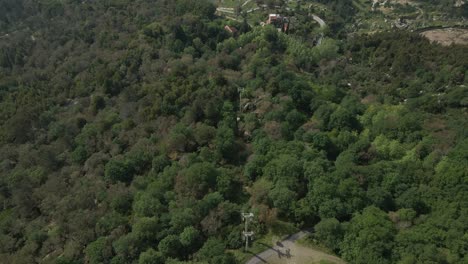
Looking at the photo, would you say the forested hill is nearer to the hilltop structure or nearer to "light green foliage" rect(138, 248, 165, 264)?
"light green foliage" rect(138, 248, 165, 264)

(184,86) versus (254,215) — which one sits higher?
(184,86)

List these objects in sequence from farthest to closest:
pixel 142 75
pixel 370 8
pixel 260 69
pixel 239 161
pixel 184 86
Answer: pixel 370 8, pixel 142 75, pixel 260 69, pixel 184 86, pixel 239 161

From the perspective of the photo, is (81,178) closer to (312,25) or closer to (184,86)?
(184,86)

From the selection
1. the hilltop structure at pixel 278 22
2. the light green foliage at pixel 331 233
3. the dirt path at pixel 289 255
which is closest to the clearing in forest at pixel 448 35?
the hilltop structure at pixel 278 22

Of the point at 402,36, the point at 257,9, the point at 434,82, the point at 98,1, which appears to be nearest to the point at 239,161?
the point at 434,82

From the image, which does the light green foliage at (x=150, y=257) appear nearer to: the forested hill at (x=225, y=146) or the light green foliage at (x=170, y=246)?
the forested hill at (x=225, y=146)
